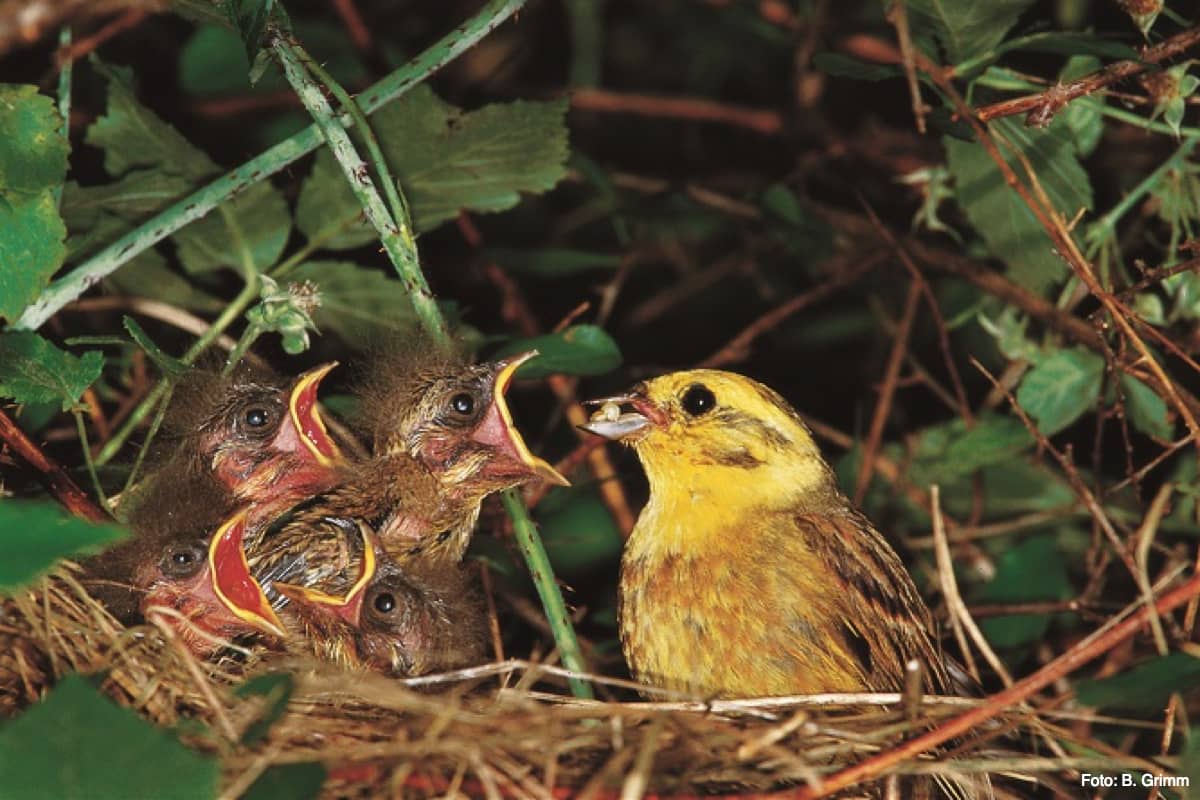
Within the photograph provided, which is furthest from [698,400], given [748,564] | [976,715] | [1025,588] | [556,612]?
[976,715]

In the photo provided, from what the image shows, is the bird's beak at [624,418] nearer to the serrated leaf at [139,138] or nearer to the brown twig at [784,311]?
the brown twig at [784,311]

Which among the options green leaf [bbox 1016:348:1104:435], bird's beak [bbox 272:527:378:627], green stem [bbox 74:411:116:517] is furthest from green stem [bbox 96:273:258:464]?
green leaf [bbox 1016:348:1104:435]

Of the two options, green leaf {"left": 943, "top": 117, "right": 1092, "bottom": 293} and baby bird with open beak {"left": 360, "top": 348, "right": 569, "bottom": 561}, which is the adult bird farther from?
green leaf {"left": 943, "top": 117, "right": 1092, "bottom": 293}

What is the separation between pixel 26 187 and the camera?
2.58 metres

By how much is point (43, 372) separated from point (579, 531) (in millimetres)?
1762

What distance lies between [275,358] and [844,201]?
1935 millimetres

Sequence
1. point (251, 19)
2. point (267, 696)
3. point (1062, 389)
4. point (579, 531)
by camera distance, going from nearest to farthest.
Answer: point (267, 696)
point (251, 19)
point (1062, 389)
point (579, 531)

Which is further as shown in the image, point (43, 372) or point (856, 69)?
point (856, 69)

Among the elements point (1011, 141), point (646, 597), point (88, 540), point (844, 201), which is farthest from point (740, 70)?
point (88, 540)

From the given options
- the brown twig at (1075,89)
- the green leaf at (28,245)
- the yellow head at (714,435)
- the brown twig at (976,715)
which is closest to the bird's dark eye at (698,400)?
the yellow head at (714,435)

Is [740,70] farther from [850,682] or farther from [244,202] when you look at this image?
[850,682]

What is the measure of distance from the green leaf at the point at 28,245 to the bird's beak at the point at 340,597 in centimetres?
82

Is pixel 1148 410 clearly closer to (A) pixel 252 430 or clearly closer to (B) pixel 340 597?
(B) pixel 340 597

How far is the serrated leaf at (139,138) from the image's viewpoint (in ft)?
10.3
